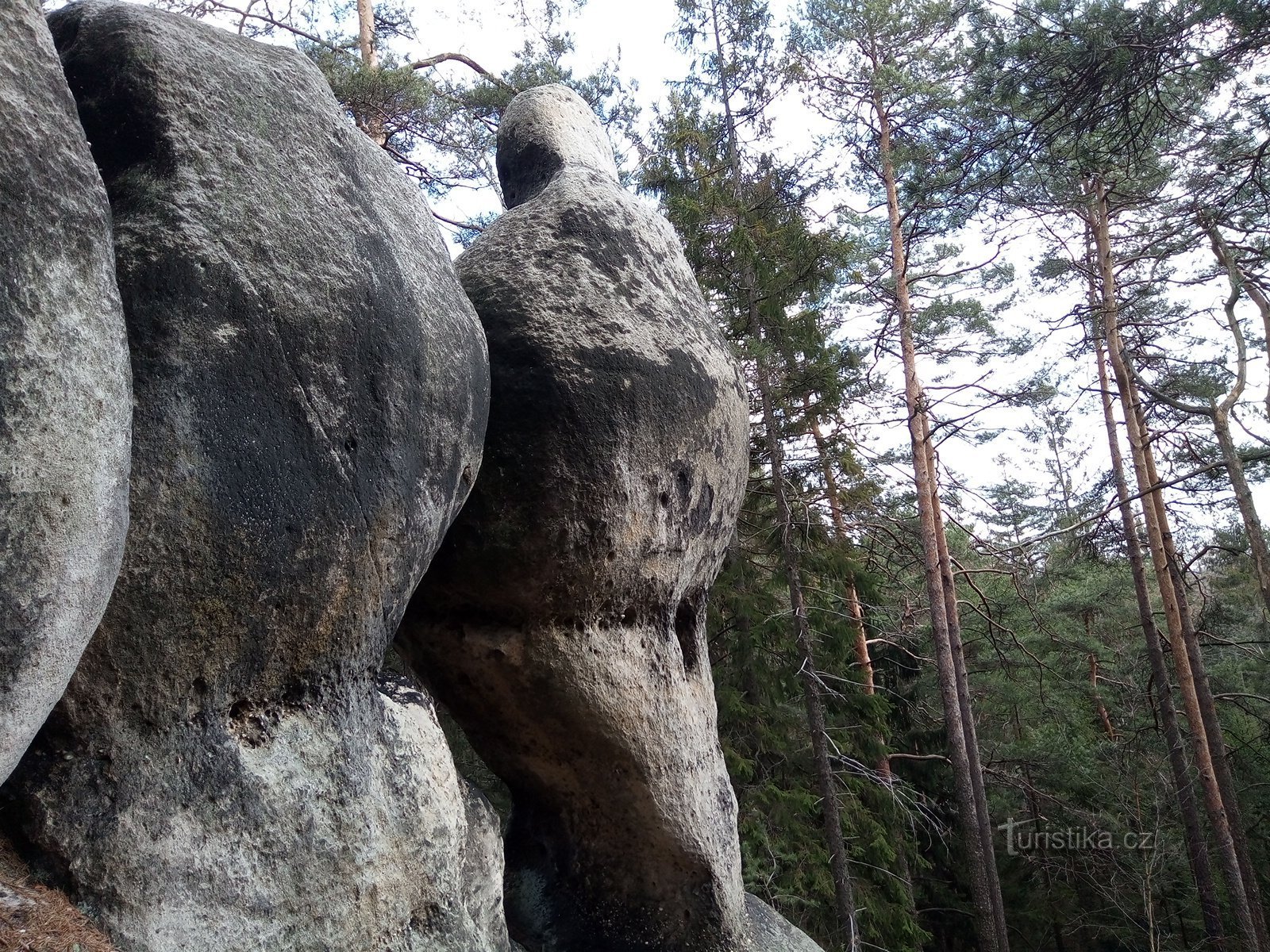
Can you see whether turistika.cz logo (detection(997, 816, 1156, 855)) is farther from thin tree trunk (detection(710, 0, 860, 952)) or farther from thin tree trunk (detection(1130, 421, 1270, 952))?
thin tree trunk (detection(710, 0, 860, 952))

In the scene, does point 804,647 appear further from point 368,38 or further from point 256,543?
point 368,38

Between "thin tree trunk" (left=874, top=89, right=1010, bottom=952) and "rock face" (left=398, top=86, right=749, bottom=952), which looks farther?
"thin tree trunk" (left=874, top=89, right=1010, bottom=952)

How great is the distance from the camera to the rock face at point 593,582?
445 cm

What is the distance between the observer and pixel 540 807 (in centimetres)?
504

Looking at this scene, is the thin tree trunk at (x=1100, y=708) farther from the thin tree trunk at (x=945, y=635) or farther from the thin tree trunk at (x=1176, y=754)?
the thin tree trunk at (x=945, y=635)

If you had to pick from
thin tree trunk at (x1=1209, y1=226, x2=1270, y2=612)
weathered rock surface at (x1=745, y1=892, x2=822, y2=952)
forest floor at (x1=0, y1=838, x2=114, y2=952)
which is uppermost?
thin tree trunk at (x1=1209, y1=226, x2=1270, y2=612)

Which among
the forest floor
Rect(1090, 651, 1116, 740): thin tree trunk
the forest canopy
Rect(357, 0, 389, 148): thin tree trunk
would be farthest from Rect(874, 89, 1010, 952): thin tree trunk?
the forest floor

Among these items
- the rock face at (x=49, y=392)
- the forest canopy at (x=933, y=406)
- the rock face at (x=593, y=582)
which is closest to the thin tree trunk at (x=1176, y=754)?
the forest canopy at (x=933, y=406)

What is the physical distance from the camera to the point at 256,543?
3.08 meters

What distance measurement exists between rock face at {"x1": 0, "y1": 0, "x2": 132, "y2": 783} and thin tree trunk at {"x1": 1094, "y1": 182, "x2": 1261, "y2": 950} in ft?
40.1

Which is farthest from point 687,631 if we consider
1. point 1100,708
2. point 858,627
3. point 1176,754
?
point 1100,708

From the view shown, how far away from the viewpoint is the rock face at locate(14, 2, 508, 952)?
2.78 m

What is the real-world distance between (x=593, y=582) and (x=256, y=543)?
179cm

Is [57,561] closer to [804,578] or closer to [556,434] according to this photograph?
[556,434]
